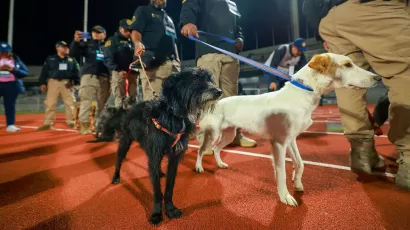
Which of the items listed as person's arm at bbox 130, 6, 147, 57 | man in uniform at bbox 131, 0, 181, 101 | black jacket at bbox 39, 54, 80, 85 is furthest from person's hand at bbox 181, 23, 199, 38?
black jacket at bbox 39, 54, 80, 85

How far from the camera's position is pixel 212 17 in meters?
4.02

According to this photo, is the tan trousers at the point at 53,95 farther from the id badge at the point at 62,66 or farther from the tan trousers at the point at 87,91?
the tan trousers at the point at 87,91

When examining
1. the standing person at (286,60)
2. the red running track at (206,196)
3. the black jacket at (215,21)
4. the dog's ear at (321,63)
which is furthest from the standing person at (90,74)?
the dog's ear at (321,63)

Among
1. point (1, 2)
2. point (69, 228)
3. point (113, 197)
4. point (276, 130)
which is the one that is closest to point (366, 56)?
point (276, 130)

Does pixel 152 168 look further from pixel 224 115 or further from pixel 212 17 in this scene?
pixel 212 17

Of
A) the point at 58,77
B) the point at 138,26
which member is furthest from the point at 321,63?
the point at 58,77

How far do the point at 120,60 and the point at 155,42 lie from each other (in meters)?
2.09

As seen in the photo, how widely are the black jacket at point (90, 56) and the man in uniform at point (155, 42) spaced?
3004 mm

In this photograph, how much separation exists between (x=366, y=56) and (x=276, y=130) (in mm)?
1438

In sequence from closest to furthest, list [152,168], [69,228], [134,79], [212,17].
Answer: [69,228] < [152,168] < [212,17] < [134,79]

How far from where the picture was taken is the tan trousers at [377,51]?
2.31 metres

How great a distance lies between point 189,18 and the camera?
362cm

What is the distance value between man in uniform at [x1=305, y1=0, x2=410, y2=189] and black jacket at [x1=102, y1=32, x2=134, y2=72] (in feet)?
14.9

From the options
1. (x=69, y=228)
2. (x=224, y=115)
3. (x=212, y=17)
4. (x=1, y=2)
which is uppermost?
(x=1, y=2)
